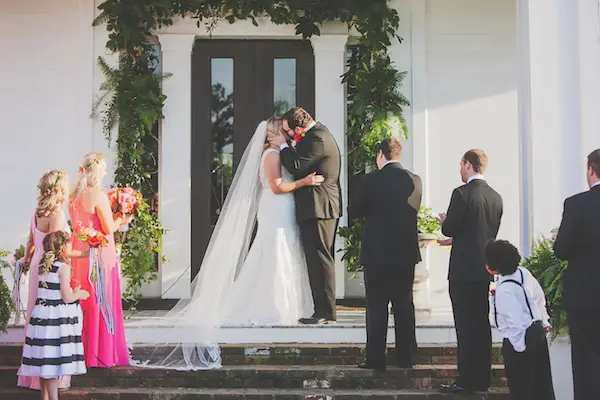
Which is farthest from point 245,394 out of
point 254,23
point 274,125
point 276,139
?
point 254,23

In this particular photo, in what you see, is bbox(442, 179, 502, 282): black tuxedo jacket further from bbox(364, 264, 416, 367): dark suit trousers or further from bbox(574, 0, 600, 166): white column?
bbox(574, 0, 600, 166): white column

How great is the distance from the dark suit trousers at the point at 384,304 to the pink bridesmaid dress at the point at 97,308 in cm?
204

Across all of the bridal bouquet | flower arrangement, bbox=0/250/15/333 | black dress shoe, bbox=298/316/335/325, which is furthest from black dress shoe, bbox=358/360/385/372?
flower arrangement, bbox=0/250/15/333

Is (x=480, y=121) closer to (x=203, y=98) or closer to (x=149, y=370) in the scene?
(x=203, y=98)

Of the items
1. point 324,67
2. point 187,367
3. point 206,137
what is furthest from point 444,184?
point 187,367

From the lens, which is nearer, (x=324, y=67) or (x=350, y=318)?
(x=350, y=318)

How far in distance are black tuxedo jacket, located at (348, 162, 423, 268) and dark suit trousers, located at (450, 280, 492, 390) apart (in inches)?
21.0

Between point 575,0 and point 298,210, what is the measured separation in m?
2.97

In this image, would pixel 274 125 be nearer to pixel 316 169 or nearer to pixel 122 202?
pixel 316 169

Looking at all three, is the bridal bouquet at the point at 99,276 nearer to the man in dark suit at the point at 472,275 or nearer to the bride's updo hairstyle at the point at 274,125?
the bride's updo hairstyle at the point at 274,125

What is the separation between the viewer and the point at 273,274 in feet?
23.5

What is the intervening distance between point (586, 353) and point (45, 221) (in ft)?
12.8

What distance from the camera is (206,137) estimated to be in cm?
912

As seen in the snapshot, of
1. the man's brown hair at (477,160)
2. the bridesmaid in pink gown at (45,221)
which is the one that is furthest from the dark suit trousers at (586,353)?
the bridesmaid in pink gown at (45,221)
